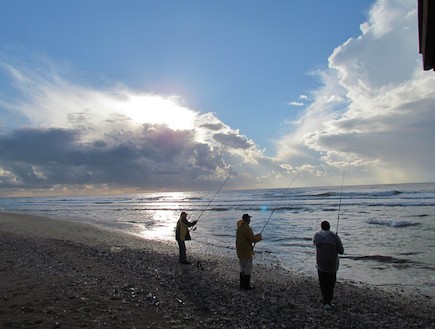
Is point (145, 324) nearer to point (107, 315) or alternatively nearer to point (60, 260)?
point (107, 315)

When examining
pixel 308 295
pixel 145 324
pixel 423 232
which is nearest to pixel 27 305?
pixel 145 324

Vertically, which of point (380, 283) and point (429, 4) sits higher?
point (429, 4)

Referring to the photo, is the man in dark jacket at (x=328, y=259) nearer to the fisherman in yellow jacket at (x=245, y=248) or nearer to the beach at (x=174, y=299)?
the beach at (x=174, y=299)

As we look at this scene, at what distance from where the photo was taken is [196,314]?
6.94 m

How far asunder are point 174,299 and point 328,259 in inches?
137

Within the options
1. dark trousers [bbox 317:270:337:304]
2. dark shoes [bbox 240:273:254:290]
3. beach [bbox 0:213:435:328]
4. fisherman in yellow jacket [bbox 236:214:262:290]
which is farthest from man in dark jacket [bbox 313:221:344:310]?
dark shoes [bbox 240:273:254:290]

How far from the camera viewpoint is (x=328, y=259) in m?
7.86

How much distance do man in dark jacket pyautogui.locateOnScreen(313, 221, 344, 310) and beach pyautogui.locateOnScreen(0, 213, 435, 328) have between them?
408 millimetres

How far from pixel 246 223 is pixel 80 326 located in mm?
4648

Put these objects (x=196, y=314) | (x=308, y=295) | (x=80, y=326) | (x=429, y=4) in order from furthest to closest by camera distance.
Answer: (x=308, y=295)
(x=196, y=314)
(x=80, y=326)
(x=429, y=4)

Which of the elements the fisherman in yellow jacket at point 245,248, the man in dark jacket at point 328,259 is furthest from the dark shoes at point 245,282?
the man in dark jacket at point 328,259

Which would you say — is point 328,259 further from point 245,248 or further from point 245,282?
point 245,282

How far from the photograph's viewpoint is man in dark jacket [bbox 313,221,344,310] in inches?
309

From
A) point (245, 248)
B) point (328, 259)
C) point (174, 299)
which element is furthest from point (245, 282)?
point (328, 259)
